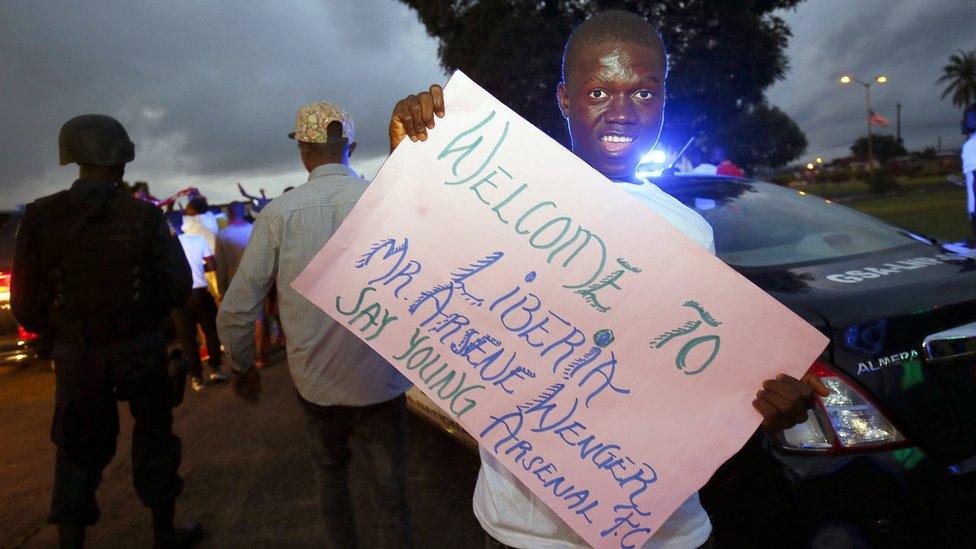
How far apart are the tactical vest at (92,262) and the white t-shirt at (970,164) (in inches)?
315

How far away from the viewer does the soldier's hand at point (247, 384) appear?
2.39 metres

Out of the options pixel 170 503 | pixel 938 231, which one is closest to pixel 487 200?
pixel 170 503

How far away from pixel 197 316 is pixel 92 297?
12.6 ft

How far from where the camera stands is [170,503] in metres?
2.95

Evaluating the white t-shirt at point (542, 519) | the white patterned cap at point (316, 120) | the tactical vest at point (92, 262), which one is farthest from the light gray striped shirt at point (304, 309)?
the white t-shirt at point (542, 519)

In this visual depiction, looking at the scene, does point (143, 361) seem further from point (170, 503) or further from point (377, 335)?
point (377, 335)

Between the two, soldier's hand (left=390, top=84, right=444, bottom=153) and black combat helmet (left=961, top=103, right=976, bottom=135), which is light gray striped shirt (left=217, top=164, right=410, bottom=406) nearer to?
soldier's hand (left=390, top=84, right=444, bottom=153)

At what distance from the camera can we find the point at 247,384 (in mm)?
2402

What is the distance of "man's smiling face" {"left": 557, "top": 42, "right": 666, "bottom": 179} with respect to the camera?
4.56ft

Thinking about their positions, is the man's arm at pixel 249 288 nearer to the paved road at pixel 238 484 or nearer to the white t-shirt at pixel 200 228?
the paved road at pixel 238 484

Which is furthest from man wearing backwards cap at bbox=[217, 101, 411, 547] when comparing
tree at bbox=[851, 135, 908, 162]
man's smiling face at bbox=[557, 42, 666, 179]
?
tree at bbox=[851, 135, 908, 162]

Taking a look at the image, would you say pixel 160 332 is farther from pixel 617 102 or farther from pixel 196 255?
pixel 196 255

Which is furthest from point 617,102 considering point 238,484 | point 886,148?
point 886,148

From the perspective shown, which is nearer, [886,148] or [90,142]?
[90,142]
